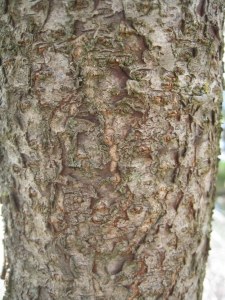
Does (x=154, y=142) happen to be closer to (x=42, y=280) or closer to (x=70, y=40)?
(x=70, y=40)

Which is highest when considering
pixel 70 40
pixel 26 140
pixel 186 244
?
pixel 70 40

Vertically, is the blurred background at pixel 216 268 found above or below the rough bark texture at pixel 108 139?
below

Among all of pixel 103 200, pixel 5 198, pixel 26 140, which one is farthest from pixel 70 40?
pixel 5 198

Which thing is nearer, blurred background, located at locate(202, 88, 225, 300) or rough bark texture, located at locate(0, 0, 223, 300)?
rough bark texture, located at locate(0, 0, 223, 300)

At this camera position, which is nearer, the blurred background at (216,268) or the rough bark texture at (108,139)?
the rough bark texture at (108,139)

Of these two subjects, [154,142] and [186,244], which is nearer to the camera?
[154,142]

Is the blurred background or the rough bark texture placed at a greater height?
the rough bark texture

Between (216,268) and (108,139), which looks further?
(216,268)

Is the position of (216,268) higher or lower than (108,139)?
lower
